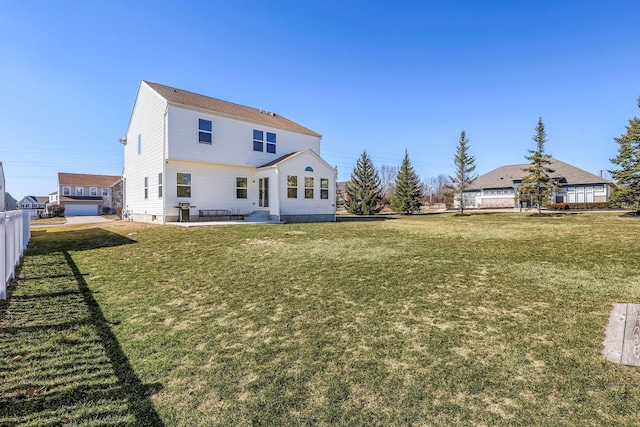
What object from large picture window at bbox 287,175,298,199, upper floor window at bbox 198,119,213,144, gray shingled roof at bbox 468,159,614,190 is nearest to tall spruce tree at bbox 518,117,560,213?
gray shingled roof at bbox 468,159,614,190

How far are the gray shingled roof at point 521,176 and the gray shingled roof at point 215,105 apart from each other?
117 ft

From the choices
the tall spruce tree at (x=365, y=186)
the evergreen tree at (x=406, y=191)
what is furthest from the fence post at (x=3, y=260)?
the evergreen tree at (x=406, y=191)

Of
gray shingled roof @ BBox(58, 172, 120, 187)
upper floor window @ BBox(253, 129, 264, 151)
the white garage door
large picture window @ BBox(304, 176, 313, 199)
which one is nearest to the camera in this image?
large picture window @ BBox(304, 176, 313, 199)

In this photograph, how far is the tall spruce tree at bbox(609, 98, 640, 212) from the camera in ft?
64.7

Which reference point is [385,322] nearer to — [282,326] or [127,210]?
[282,326]

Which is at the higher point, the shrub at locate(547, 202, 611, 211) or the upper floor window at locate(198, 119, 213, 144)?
the upper floor window at locate(198, 119, 213, 144)

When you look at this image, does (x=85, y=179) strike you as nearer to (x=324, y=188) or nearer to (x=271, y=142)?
(x=271, y=142)

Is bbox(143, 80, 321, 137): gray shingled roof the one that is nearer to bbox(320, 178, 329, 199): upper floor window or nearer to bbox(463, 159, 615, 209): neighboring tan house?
bbox(320, 178, 329, 199): upper floor window

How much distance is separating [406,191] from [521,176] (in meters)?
21.6

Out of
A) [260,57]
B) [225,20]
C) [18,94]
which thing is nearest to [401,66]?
[260,57]

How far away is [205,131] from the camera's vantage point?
15.7 metres

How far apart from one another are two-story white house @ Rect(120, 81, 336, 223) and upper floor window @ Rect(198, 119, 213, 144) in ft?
0.05

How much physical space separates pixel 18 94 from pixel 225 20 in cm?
1979

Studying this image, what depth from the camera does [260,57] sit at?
16891 mm
